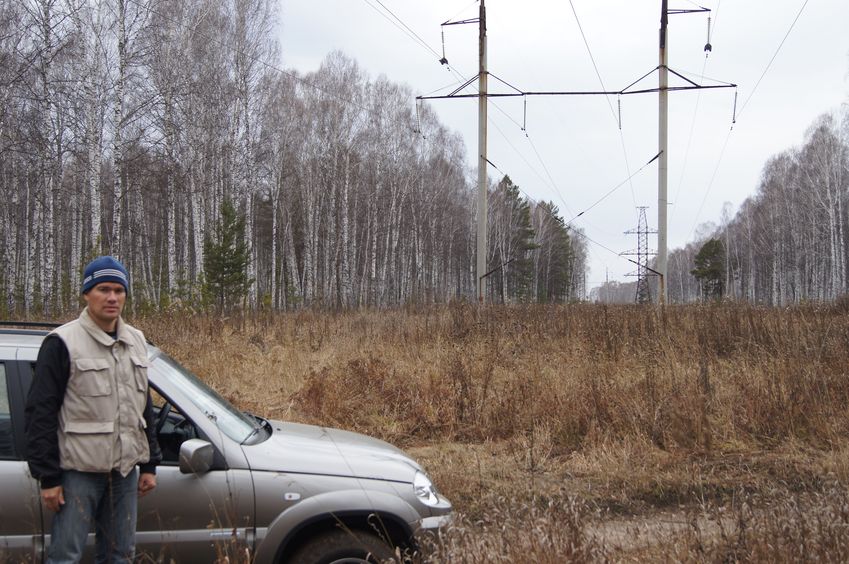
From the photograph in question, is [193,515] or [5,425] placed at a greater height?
[5,425]

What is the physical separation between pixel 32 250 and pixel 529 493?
24.0 m

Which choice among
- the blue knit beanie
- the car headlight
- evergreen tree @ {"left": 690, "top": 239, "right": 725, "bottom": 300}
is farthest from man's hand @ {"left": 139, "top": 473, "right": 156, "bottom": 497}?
evergreen tree @ {"left": 690, "top": 239, "right": 725, "bottom": 300}

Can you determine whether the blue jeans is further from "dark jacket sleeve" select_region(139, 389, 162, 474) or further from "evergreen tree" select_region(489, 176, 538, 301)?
"evergreen tree" select_region(489, 176, 538, 301)

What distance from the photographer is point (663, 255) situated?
16.7 meters

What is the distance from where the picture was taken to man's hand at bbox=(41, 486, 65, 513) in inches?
105

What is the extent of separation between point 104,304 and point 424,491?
195cm

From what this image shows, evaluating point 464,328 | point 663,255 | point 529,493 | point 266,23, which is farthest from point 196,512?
point 266,23

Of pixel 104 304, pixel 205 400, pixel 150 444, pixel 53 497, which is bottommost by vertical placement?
pixel 53 497

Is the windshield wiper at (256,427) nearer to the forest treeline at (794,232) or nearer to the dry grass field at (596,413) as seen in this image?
the dry grass field at (596,413)

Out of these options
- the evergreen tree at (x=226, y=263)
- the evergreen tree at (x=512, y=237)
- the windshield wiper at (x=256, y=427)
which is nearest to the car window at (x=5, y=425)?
the windshield wiper at (x=256, y=427)

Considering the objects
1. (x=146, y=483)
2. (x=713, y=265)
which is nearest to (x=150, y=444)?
(x=146, y=483)

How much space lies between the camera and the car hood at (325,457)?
3.38 metres

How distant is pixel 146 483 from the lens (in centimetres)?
301

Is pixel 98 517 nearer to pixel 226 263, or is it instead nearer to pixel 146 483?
pixel 146 483
